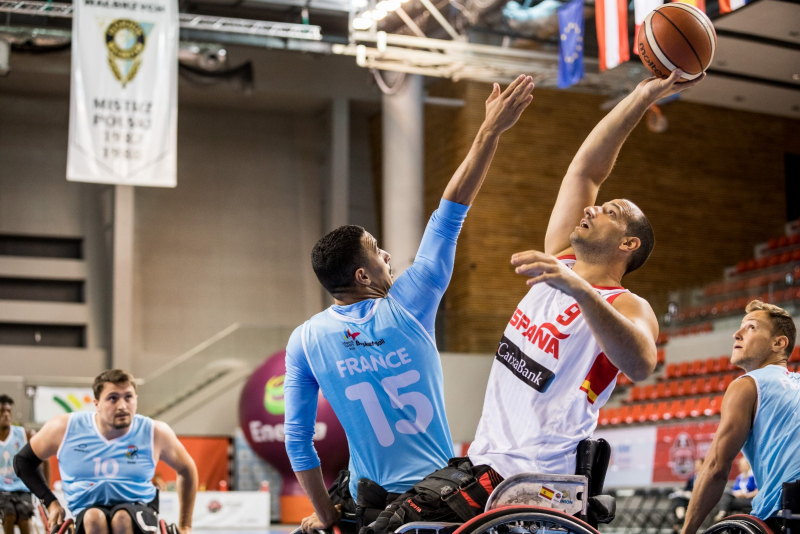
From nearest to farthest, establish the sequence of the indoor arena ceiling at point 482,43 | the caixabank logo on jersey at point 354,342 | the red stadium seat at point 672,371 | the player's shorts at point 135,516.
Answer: the caixabank logo on jersey at point 354,342 < the player's shorts at point 135,516 < the indoor arena ceiling at point 482,43 < the red stadium seat at point 672,371

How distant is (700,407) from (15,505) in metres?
11.0

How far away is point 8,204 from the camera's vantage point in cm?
2058

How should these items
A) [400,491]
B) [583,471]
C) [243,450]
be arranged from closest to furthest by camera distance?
[583,471] → [400,491] → [243,450]

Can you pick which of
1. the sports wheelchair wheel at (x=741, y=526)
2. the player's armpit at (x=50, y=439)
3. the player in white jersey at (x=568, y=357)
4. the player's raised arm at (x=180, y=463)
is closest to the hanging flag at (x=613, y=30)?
the player's raised arm at (x=180, y=463)

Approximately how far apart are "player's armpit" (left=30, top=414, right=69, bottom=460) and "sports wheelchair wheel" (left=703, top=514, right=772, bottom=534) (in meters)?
3.68

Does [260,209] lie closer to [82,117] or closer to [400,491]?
[82,117]

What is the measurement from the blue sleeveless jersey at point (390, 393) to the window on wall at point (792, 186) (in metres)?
21.5

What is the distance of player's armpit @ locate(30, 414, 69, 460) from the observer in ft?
18.3

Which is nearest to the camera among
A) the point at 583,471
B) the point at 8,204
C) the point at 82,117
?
the point at 583,471

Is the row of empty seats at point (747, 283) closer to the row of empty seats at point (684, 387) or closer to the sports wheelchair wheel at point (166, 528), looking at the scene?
the row of empty seats at point (684, 387)

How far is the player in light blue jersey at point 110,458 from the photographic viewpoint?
5426 mm

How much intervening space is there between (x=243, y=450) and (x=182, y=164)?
756 centimetres

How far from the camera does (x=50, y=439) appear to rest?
18.3ft

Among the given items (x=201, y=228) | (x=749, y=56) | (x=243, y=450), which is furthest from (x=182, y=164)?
(x=749, y=56)
